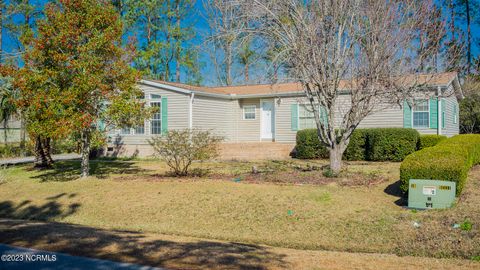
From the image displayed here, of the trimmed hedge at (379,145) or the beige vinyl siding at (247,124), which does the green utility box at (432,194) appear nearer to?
the trimmed hedge at (379,145)

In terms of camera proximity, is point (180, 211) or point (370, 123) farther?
point (370, 123)

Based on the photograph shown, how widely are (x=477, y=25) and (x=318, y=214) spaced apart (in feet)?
115

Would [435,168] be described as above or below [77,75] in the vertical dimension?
below

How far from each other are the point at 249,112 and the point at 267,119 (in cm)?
113

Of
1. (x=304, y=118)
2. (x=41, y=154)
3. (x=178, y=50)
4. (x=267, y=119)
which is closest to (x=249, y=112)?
(x=267, y=119)

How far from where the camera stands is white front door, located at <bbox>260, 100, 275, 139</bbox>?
898 inches

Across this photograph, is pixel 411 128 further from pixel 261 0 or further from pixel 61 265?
pixel 61 265

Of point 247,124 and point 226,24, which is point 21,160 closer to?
point 247,124

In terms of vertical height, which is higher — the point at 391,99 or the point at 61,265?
the point at 391,99

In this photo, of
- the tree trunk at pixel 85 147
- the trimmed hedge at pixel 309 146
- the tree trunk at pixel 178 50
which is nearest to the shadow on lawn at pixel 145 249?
the tree trunk at pixel 85 147

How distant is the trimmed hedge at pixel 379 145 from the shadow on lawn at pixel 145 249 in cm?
1123

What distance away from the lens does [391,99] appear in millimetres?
11562

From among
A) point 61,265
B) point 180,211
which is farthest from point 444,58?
point 61,265

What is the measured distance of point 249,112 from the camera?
23.4 meters
